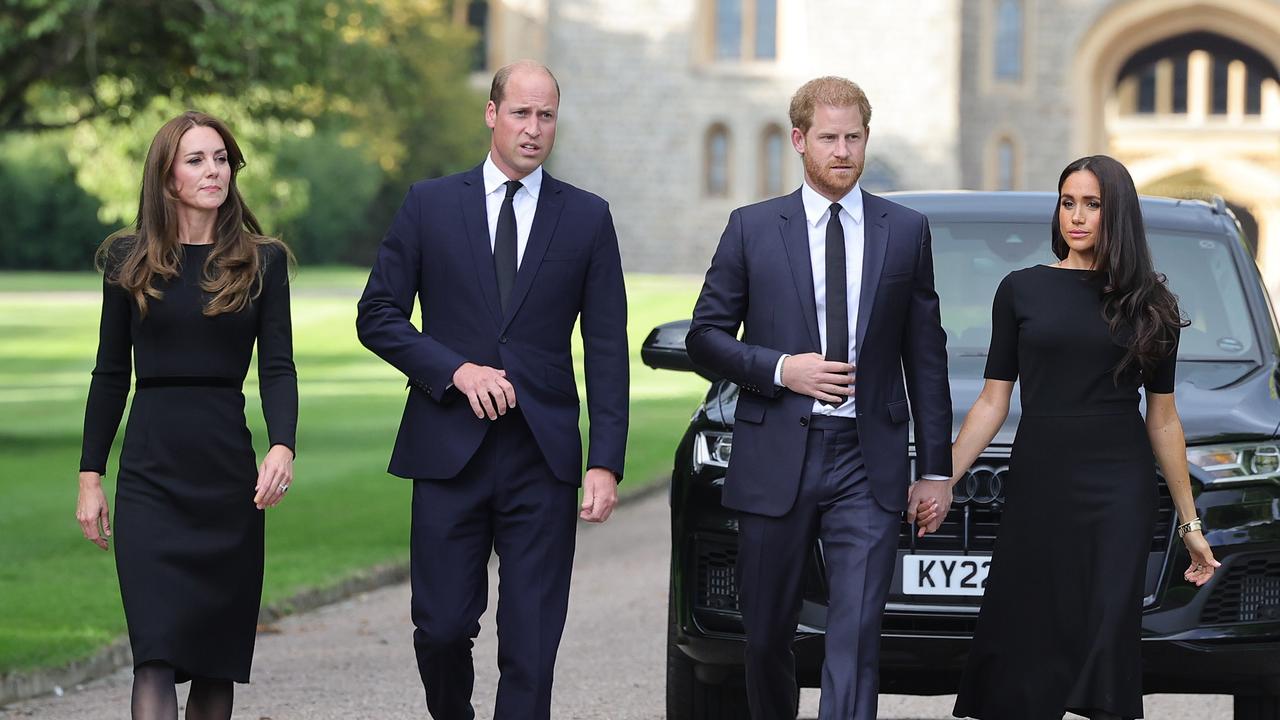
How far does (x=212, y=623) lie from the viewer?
5031 millimetres

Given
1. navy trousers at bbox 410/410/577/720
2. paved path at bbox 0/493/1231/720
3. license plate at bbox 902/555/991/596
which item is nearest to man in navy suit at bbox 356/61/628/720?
navy trousers at bbox 410/410/577/720

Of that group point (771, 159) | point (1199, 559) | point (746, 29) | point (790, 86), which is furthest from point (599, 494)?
point (746, 29)

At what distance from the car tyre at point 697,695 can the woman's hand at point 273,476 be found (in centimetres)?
150

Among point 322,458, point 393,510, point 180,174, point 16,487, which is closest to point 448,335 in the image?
point 180,174

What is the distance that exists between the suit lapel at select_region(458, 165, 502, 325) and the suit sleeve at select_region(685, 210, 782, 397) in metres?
0.52

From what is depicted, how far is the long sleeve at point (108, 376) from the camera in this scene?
510cm

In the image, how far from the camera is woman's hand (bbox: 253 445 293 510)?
16.5ft

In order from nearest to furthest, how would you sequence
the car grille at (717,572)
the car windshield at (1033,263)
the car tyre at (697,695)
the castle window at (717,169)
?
1. the car grille at (717,572)
2. the car tyre at (697,695)
3. the car windshield at (1033,263)
4. the castle window at (717,169)

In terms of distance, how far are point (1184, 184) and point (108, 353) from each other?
63901 millimetres

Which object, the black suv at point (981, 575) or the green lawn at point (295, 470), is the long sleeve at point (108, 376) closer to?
the black suv at point (981, 575)

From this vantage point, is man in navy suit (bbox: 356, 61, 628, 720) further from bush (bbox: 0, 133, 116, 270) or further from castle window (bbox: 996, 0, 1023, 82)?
castle window (bbox: 996, 0, 1023, 82)

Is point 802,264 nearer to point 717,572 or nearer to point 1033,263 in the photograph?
point 717,572

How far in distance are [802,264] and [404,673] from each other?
3.47 meters

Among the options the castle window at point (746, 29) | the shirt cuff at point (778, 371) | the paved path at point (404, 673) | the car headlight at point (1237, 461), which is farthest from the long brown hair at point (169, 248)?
the castle window at point (746, 29)
